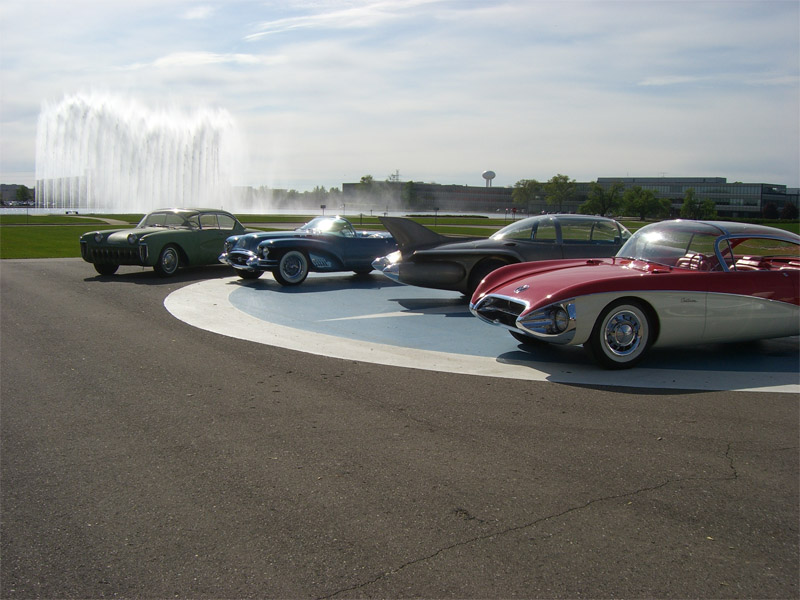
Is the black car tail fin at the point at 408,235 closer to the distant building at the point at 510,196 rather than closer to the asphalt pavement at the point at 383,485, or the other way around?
the asphalt pavement at the point at 383,485

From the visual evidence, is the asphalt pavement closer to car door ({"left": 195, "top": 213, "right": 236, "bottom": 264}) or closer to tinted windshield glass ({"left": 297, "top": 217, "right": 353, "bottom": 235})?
tinted windshield glass ({"left": 297, "top": 217, "right": 353, "bottom": 235})

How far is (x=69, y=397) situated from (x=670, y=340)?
18.0 feet

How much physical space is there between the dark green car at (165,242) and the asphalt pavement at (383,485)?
7571mm

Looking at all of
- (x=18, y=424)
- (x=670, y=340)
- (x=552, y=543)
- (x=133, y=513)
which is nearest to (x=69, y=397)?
(x=18, y=424)

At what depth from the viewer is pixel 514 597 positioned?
2.75 metres

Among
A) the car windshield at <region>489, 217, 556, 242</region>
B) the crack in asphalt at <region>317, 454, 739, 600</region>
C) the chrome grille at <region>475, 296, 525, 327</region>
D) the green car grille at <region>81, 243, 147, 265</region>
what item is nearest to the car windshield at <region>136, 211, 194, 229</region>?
the green car grille at <region>81, 243, 147, 265</region>

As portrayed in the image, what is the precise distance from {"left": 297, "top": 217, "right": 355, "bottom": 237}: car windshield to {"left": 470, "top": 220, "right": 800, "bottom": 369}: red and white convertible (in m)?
6.36

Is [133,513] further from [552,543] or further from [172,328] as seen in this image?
[172,328]

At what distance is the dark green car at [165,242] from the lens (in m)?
13.8

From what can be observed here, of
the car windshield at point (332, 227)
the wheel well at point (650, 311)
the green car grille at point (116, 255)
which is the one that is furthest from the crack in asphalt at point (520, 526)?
the green car grille at point (116, 255)

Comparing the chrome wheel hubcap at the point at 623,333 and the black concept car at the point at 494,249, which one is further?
the black concept car at the point at 494,249

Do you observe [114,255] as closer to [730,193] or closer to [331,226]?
[331,226]

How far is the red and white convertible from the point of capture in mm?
6531

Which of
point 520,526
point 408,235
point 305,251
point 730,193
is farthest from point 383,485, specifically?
point 730,193
